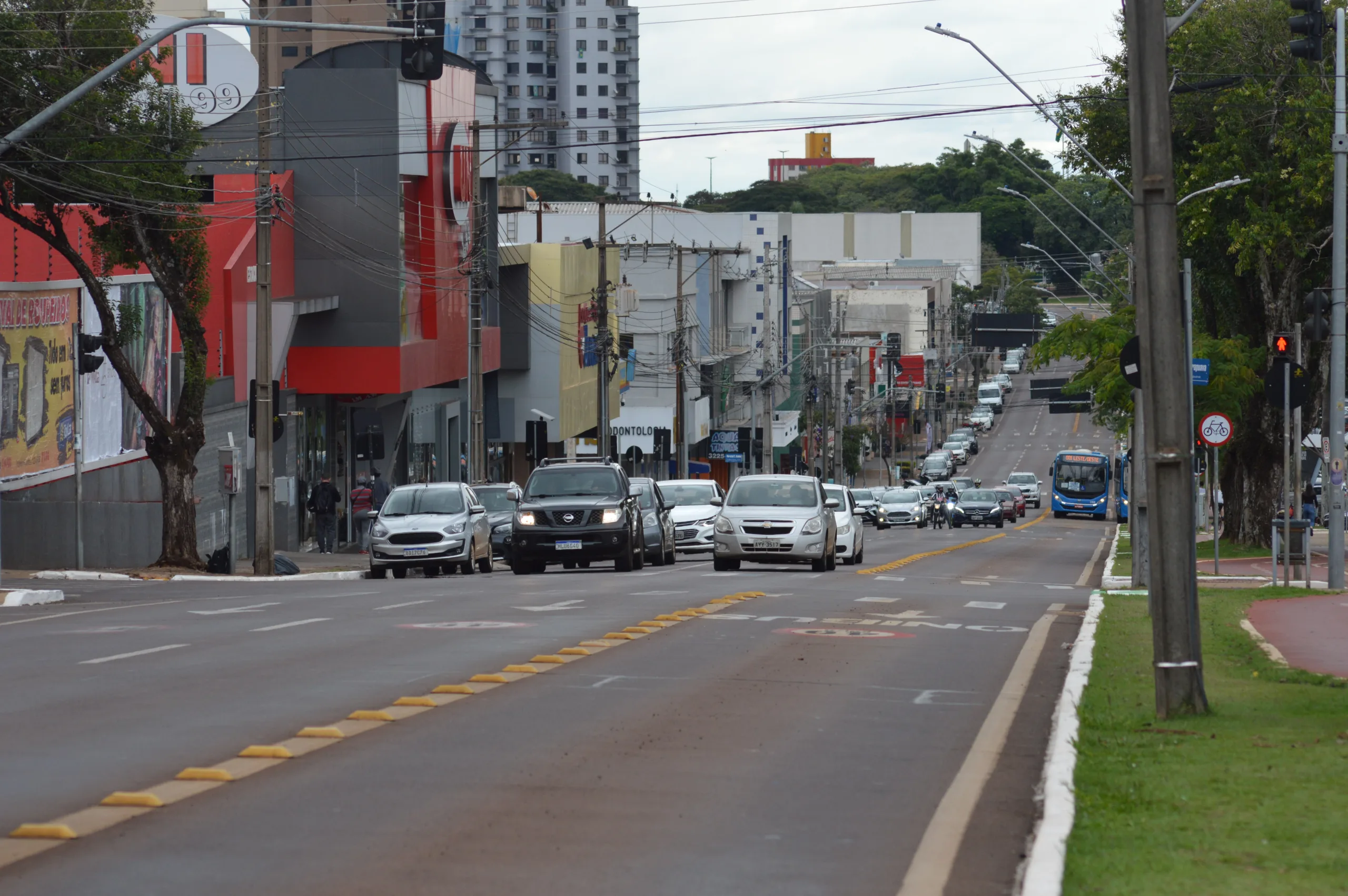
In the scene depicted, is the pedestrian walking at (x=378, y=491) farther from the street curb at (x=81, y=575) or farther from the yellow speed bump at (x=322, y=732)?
the yellow speed bump at (x=322, y=732)

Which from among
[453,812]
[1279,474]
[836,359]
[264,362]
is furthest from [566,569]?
[836,359]

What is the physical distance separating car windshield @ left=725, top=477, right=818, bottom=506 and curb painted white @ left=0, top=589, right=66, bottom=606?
11.5 meters

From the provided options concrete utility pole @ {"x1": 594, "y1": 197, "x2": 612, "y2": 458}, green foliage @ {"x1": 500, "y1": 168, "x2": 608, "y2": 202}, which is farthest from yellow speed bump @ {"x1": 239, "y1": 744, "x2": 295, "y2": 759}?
green foliage @ {"x1": 500, "y1": 168, "x2": 608, "y2": 202}

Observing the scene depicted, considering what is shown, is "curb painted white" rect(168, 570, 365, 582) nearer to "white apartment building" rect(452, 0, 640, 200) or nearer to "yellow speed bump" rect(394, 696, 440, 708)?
"yellow speed bump" rect(394, 696, 440, 708)

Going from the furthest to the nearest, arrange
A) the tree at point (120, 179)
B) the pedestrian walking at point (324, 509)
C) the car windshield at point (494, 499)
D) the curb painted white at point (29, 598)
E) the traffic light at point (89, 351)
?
the pedestrian walking at point (324, 509) < the car windshield at point (494, 499) < the traffic light at point (89, 351) < the tree at point (120, 179) < the curb painted white at point (29, 598)

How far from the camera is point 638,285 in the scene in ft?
272

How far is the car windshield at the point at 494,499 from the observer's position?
3784cm

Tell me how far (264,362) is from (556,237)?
70866mm

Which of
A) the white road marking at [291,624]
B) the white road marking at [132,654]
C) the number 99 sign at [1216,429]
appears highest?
the number 99 sign at [1216,429]

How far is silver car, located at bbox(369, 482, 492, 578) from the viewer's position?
31469 mm

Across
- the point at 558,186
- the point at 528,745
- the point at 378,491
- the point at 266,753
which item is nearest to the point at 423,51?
the point at 528,745

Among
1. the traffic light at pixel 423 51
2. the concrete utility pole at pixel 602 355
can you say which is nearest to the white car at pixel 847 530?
the traffic light at pixel 423 51

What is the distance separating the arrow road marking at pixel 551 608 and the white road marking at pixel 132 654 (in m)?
4.70

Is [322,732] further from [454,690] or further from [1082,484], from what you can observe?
[1082,484]
